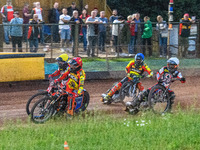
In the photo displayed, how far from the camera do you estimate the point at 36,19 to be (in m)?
17.6

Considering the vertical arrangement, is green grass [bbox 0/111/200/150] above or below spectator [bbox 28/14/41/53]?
below

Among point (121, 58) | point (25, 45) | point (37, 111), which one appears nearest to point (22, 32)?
point (25, 45)

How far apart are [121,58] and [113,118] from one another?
6948 mm

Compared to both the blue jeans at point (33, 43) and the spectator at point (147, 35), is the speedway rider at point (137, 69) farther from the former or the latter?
the spectator at point (147, 35)

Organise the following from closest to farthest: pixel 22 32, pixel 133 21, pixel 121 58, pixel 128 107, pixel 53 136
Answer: pixel 53 136 → pixel 128 107 → pixel 22 32 → pixel 121 58 → pixel 133 21

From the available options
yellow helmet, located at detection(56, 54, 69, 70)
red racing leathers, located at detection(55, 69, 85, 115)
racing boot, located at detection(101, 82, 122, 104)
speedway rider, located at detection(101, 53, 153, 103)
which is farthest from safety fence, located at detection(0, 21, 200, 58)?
red racing leathers, located at detection(55, 69, 85, 115)

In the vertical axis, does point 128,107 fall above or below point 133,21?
below

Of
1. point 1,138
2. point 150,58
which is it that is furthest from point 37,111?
point 150,58

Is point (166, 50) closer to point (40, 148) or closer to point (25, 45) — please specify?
point (25, 45)

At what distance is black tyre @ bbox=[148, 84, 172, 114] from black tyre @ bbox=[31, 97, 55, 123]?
2.53 meters

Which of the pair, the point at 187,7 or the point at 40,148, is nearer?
the point at 40,148

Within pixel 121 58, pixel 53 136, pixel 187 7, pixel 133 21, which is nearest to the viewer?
pixel 53 136

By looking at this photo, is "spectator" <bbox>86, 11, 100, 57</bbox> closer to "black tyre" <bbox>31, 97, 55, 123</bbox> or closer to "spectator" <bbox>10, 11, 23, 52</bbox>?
"spectator" <bbox>10, 11, 23, 52</bbox>

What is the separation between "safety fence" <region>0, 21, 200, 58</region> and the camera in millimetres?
16828
